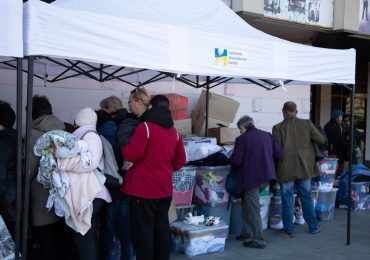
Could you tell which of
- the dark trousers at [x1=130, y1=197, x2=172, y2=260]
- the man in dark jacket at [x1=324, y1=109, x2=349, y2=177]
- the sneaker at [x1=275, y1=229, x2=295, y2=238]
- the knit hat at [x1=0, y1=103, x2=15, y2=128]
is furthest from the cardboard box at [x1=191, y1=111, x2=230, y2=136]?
the knit hat at [x1=0, y1=103, x2=15, y2=128]

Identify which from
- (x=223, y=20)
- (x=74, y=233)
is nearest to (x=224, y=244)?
(x=74, y=233)

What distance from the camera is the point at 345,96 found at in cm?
1397

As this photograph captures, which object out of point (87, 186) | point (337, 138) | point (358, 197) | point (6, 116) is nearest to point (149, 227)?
point (87, 186)

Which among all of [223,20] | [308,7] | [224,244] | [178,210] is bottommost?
[224,244]

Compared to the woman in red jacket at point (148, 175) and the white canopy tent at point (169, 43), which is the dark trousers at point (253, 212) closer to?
the white canopy tent at point (169, 43)

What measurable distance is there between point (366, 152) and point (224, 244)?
951cm

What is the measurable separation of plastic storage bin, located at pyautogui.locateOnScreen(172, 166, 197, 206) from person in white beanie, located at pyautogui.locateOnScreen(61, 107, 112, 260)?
1248mm

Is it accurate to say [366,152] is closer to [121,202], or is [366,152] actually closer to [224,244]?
[224,244]

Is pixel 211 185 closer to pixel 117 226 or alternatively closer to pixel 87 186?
pixel 117 226

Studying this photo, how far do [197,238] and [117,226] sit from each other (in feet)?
3.60

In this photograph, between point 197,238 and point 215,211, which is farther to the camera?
point 215,211

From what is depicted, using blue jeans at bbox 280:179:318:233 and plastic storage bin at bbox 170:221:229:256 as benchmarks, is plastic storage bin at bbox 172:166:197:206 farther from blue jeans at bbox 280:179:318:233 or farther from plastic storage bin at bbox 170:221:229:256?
blue jeans at bbox 280:179:318:233

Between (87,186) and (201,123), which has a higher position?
(201,123)

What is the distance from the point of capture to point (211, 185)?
542 centimetres
